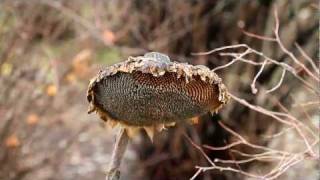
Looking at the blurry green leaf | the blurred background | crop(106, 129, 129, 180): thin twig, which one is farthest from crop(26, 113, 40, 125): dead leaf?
crop(106, 129, 129, 180): thin twig

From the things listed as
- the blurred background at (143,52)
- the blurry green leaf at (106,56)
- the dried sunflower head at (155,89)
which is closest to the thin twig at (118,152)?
the dried sunflower head at (155,89)

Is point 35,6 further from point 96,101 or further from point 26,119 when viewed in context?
point 96,101

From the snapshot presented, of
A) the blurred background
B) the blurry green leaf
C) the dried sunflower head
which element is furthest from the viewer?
the blurry green leaf

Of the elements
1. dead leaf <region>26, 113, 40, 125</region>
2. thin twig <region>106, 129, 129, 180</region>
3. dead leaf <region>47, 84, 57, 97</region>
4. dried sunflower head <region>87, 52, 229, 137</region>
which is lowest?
thin twig <region>106, 129, 129, 180</region>

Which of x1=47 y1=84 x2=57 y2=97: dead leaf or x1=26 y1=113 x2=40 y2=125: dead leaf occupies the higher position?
x1=47 y1=84 x2=57 y2=97: dead leaf

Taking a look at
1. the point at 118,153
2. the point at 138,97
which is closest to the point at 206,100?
the point at 138,97

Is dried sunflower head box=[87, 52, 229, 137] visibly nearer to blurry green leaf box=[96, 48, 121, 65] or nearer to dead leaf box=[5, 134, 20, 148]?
dead leaf box=[5, 134, 20, 148]
